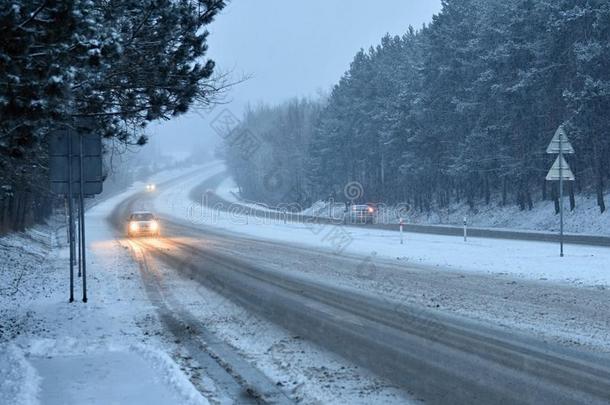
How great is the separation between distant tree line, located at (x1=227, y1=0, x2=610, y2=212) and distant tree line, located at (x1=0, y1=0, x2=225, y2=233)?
30.5 meters

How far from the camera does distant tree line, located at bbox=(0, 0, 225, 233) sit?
5.84 m

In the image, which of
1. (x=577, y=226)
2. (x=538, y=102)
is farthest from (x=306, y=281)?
(x=538, y=102)

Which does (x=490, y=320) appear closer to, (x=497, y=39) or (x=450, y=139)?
(x=497, y=39)

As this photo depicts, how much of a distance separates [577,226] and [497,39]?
1500cm

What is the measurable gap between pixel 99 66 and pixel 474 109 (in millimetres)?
44544

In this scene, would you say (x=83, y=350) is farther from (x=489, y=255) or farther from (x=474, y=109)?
(x=474, y=109)

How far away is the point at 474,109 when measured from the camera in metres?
48.3

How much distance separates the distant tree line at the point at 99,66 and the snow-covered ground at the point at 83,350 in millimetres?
2424

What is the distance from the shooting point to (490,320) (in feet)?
34.8

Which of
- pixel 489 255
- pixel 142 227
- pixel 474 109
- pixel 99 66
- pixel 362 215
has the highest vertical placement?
pixel 474 109

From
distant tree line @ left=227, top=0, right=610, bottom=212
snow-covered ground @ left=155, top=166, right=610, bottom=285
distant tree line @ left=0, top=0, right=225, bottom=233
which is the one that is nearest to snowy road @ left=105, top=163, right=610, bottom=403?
snow-covered ground @ left=155, top=166, right=610, bottom=285

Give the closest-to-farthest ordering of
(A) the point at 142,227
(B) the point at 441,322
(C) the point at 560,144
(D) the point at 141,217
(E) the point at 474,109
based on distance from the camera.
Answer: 1. (B) the point at 441,322
2. (C) the point at 560,144
3. (A) the point at 142,227
4. (D) the point at 141,217
5. (E) the point at 474,109

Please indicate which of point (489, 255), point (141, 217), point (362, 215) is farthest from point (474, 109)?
point (489, 255)

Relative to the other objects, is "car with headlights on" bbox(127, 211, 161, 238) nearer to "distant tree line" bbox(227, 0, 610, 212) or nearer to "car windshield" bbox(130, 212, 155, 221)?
"car windshield" bbox(130, 212, 155, 221)
